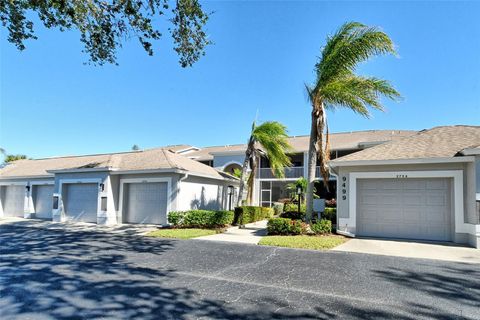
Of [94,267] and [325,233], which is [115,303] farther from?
[325,233]

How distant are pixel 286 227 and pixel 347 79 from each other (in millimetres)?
6691

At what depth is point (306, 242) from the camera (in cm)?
1110

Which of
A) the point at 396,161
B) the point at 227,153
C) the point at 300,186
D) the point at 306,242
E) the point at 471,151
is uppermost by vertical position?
the point at 227,153

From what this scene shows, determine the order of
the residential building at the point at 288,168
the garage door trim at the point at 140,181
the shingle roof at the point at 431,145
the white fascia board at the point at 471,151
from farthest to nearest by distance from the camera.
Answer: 1. the residential building at the point at 288,168
2. the garage door trim at the point at 140,181
3. the shingle roof at the point at 431,145
4. the white fascia board at the point at 471,151

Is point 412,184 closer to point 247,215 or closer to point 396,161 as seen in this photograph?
point 396,161

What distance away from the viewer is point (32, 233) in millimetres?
14602

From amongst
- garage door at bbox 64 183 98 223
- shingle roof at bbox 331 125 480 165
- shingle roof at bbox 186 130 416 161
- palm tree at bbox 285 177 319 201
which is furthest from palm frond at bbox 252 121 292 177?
garage door at bbox 64 183 98 223

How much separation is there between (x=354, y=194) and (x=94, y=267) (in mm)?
9871

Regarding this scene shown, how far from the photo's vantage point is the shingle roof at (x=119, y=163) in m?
17.7

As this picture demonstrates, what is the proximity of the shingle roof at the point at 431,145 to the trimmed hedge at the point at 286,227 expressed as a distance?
9.82ft

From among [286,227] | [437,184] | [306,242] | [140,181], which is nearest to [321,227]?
[286,227]

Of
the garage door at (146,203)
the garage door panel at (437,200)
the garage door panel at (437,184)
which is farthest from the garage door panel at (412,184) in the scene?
the garage door at (146,203)

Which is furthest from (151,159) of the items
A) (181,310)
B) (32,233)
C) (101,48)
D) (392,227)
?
(181,310)

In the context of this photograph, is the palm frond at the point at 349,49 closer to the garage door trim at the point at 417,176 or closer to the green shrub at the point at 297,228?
the garage door trim at the point at 417,176
